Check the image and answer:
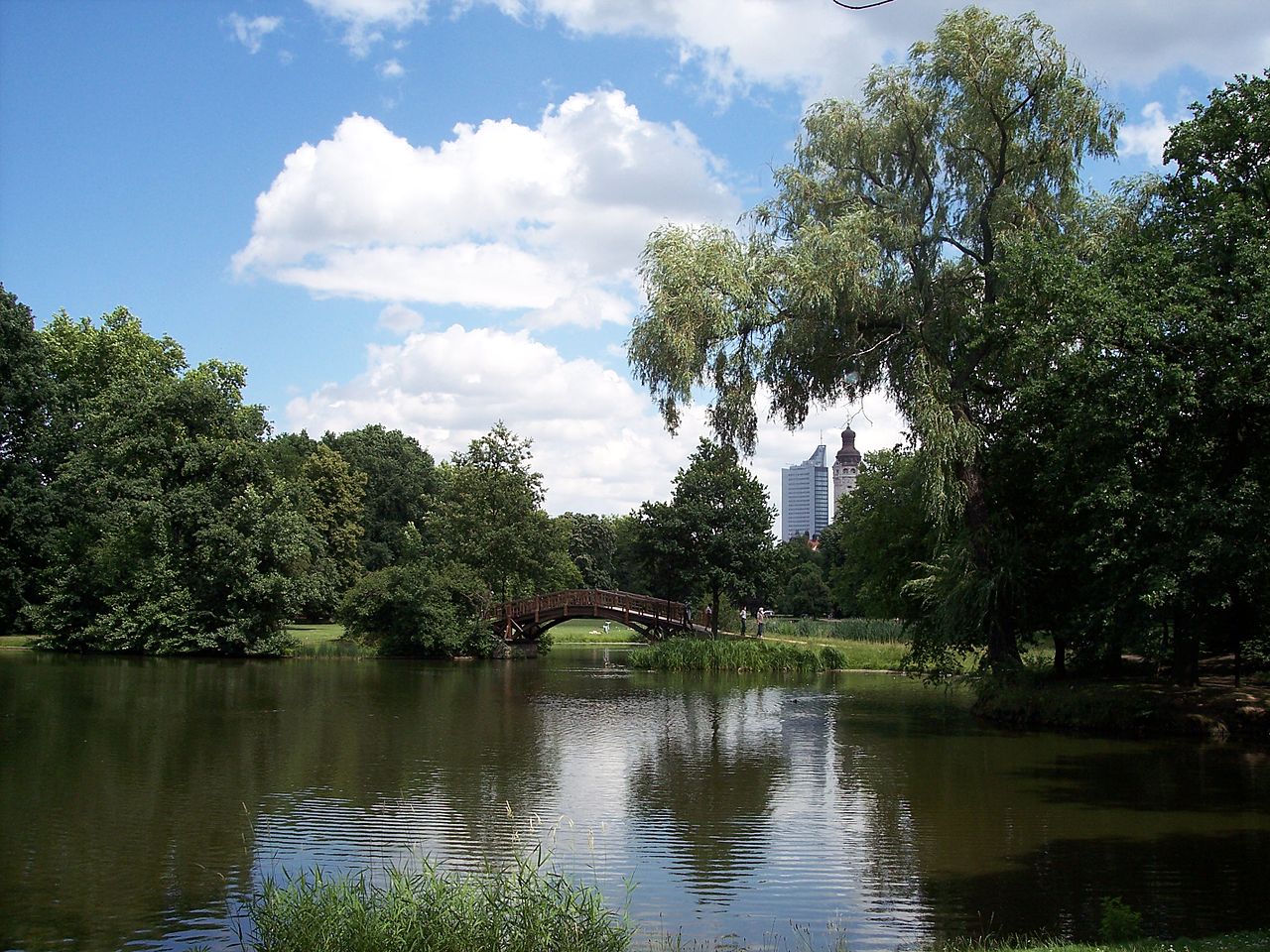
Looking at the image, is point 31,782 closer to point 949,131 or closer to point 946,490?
point 946,490

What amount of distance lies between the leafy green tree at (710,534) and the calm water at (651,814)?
1915 centimetres

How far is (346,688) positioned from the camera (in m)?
27.4

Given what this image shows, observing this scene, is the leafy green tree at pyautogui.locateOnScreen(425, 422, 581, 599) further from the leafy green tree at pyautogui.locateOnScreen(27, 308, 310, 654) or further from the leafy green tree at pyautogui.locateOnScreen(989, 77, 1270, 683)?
the leafy green tree at pyautogui.locateOnScreen(989, 77, 1270, 683)

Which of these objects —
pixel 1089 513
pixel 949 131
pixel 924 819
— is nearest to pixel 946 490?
pixel 1089 513

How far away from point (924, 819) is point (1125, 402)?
337 inches

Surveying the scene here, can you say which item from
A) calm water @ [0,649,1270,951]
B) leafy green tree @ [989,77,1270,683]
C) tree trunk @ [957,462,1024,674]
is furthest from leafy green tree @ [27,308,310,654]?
leafy green tree @ [989,77,1270,683]

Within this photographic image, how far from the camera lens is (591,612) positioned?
139 ft

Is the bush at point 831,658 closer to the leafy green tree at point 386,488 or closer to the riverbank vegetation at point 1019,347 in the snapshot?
the riverbank vegetation at point 1019,347

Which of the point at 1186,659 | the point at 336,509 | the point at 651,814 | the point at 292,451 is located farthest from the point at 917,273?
the point at 292,451

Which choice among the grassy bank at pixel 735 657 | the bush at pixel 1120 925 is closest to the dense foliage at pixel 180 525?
the grassy bank at pixel 735 657

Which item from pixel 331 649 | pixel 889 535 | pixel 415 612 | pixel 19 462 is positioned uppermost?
pixel 19 462

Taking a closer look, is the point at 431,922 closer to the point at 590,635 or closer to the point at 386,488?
the point at 590,635

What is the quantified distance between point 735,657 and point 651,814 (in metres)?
23.1

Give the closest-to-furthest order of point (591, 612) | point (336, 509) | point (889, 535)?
1. point (889, 535)
2. point (591, 612)
3. point (336, 509)
